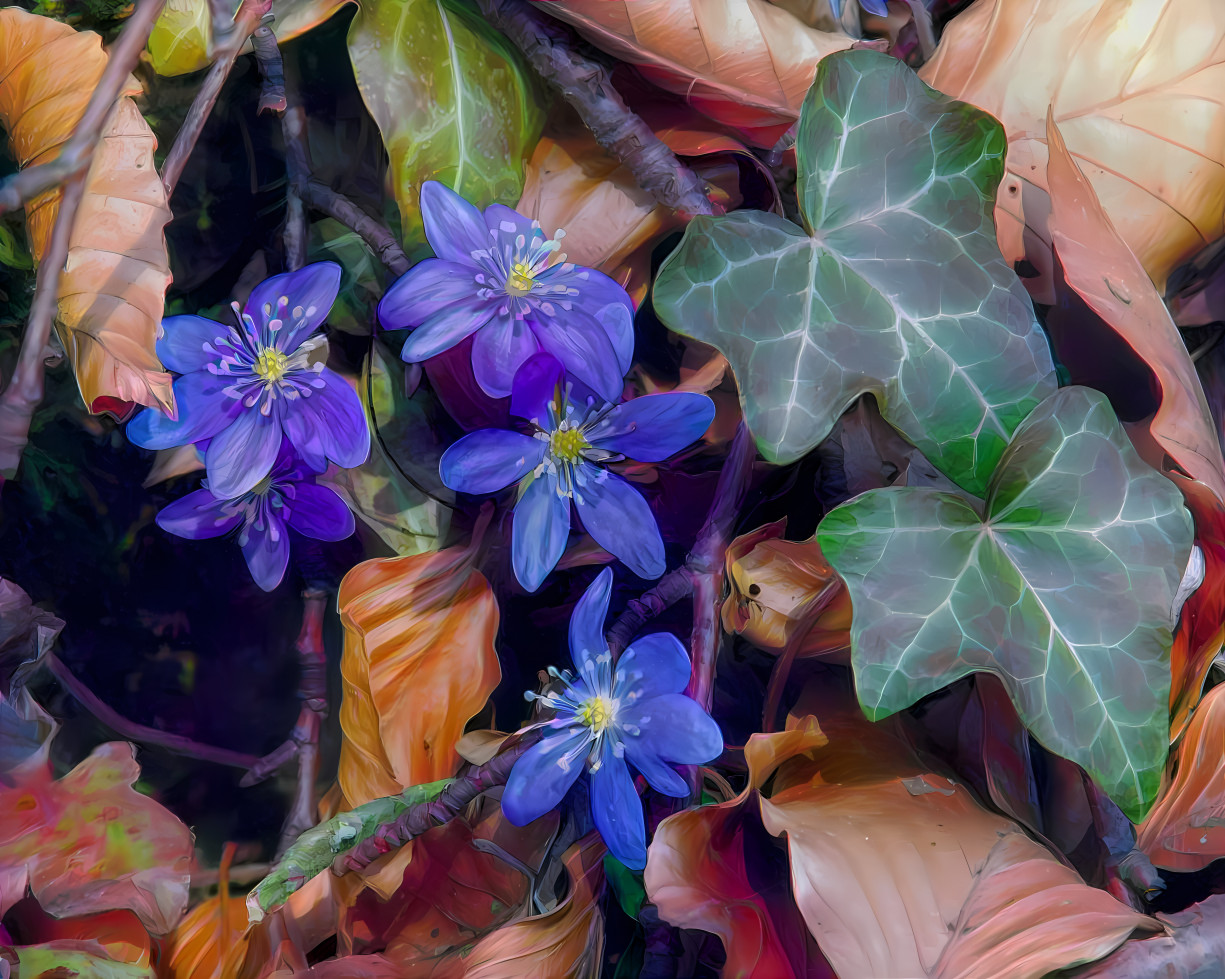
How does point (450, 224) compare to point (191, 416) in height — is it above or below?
above

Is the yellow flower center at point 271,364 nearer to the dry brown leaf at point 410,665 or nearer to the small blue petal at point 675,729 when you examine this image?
the dry brown leaf at point 410,665

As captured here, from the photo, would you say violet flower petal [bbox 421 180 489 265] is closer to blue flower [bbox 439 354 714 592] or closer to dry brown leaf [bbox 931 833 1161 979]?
blue flower [bbox 439 354 714 592]

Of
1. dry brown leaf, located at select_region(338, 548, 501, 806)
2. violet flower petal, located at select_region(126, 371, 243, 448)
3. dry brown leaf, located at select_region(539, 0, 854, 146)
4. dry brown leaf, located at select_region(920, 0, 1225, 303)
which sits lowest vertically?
dry brown leaf, located at select_region(338, 548, 501, 806)

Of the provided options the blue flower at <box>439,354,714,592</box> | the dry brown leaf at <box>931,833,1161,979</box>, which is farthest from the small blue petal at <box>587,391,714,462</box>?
the dry brown leaf at <box>931,833,1161,979</box>

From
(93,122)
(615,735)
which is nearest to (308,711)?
(615,735)

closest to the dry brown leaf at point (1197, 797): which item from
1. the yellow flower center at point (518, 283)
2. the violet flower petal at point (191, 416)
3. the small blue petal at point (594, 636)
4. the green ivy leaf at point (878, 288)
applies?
the green ivy leaf at point (878, 288)

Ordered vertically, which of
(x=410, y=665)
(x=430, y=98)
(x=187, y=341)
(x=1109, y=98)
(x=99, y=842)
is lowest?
(x=99, y=842)

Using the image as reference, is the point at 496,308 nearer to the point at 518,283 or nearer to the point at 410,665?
the point at 518,283
